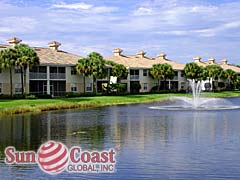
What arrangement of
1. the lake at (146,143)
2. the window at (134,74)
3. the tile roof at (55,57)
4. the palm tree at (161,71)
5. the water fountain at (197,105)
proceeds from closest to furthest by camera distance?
the lake at (146,143) < the water fountain at (197,105) < the tile roof at (55,57) < the palm tree at (161,71) < the window at (134,74)

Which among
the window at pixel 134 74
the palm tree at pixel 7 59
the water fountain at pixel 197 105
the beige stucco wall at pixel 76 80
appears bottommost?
the water fountain at pixel 197 105

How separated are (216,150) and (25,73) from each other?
54.0 m

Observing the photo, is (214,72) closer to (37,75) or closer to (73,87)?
(73,87)

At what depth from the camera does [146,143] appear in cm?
2550

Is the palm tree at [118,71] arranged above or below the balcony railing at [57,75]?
above

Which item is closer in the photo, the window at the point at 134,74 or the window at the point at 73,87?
the window at the point at 73,87

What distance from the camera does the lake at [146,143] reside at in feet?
59.3

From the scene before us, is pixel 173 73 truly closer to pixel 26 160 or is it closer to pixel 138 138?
pixel 138 138

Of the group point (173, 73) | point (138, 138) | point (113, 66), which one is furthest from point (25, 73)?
A: point (138, 138)

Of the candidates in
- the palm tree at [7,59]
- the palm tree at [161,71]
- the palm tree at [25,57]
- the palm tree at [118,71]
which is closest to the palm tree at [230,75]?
A: the palm tree at [161,71]

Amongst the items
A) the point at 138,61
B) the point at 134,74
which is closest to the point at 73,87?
the point at 134,74

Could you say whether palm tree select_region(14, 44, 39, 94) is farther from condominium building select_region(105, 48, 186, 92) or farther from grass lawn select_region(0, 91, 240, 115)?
condominium building select_region(105, 48, 186, 92)

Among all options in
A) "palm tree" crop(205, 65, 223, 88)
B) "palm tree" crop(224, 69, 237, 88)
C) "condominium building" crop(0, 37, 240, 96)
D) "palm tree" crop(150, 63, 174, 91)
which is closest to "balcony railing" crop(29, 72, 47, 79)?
"condominium building" crop(0, 37, 240, 96)

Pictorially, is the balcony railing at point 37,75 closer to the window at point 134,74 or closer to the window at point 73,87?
the window at point 73,87
